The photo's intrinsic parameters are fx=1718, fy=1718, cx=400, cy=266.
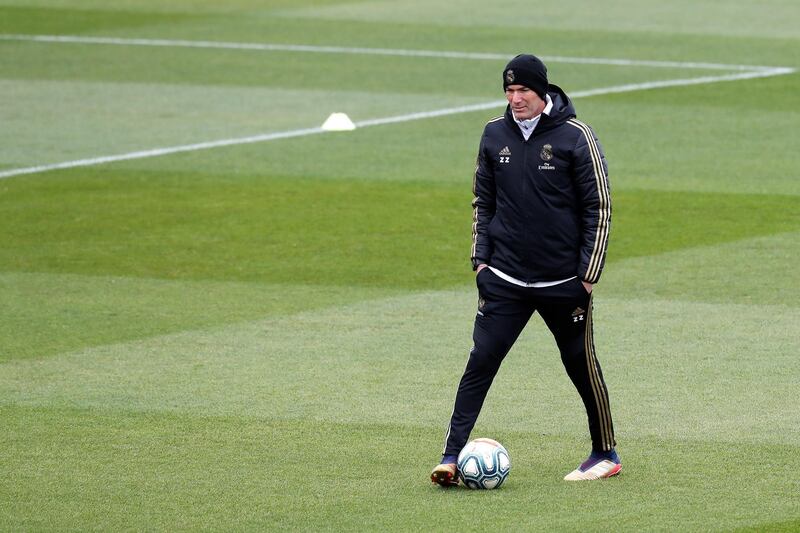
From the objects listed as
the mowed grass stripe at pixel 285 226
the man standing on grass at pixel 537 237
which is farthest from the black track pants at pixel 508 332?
the mowed grass stripe at pixel 285 226

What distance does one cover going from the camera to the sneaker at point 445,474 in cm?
830

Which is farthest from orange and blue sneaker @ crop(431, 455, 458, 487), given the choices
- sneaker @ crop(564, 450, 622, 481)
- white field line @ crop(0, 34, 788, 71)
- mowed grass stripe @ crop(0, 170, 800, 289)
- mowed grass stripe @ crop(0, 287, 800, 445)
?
white field line @ crop(0, 34, 788, 71)

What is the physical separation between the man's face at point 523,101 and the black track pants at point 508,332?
0.81 meters

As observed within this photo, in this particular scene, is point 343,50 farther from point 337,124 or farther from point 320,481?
point 320,481

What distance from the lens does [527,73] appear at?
8156 mm

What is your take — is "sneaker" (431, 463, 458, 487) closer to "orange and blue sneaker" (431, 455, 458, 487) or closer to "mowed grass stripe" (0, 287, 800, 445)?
"orange and blue sneaker" (431, 455, 458, 487)

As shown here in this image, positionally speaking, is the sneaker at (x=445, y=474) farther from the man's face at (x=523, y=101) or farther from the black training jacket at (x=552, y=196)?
the man's face at (x=523, y=101)

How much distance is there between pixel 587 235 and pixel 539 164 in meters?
0.42

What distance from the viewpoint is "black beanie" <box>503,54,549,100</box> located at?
816 cm

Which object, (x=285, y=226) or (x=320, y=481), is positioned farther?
(x=285, y=226)

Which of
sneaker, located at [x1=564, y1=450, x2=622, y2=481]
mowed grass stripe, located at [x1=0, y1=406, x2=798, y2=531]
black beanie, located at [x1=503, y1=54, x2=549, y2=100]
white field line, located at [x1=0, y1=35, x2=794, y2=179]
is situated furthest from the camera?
white field line, located at [x1=0, y1=35, x2=794, y2=179]

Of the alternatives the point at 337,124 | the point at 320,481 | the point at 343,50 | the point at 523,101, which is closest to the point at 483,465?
the point at 320,481

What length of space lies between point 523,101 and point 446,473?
72.0 inches

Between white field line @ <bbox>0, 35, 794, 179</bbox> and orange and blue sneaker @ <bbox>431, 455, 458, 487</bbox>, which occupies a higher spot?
white field line @ <bbox>0, 35, 794, 179</bbox>
